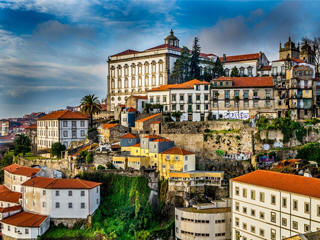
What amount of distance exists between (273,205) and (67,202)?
22860mm

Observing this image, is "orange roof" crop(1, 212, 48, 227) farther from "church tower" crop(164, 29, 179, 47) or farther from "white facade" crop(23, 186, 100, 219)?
"church tower" crop(164, 29, 179, 47)

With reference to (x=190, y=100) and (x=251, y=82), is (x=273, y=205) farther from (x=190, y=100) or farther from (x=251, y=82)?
(x=190, y=100)

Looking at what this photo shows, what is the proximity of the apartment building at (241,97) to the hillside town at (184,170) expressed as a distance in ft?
0.49

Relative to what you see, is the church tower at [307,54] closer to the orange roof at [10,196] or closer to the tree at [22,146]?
the tree at [22,146]

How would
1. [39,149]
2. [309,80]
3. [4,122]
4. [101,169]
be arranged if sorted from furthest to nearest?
[4,122]
[39,149]
[309,80]
[101,169]

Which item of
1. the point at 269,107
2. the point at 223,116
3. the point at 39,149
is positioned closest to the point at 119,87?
the point at 39,149

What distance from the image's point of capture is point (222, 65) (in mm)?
72812

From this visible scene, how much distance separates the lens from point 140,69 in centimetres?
7375

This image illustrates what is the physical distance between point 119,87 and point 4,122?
75.5 metres

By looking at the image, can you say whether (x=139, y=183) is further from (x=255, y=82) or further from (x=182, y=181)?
(x=255, y=82)

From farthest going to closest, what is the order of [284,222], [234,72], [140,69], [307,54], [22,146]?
[140,69] → [307,54] → [22,146] → [234,72] → [284,222]

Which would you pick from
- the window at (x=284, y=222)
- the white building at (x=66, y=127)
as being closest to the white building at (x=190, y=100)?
the white building at (x=66, y=127)

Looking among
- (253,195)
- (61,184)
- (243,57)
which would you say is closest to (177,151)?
(253,195)

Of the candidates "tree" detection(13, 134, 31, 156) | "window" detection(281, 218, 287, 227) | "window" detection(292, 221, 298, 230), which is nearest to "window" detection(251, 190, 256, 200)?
"window" detection(281, 218, 287, 227)
